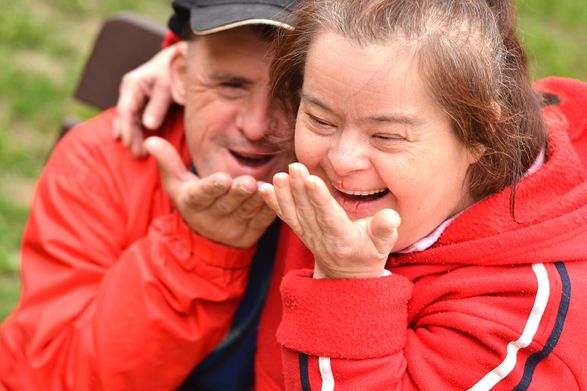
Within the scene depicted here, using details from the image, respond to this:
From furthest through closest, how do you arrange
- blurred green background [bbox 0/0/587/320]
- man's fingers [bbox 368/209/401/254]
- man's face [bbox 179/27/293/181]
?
blurred green background [bbox 0/0/587/320]
man's face [bbox 179/27/293/181]
man's fingers [bbox 368/209/401/254]

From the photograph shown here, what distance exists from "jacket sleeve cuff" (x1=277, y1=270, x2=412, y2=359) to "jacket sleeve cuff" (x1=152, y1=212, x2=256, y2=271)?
572 mm

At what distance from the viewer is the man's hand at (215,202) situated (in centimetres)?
252

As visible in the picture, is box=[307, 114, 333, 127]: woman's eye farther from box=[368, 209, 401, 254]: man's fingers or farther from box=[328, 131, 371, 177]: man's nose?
box=[368, 209, 401, 254]: man's fingers

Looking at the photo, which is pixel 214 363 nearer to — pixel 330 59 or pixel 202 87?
pixel 202 87

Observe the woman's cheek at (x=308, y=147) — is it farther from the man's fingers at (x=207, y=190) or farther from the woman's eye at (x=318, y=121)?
the man's fingers at (x=207, y=190)

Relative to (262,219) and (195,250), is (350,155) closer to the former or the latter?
(262,219)

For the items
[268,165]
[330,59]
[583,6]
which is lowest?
[583,6]

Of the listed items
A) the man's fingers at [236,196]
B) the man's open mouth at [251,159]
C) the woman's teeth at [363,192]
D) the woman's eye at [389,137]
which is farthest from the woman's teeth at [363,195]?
the man's open mouth at [251,159]

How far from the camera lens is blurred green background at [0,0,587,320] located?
187 inches

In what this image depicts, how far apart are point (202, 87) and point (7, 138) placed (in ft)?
8.74

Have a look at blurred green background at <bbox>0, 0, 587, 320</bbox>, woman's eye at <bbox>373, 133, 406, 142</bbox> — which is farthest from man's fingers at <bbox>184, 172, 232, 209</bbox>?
blurred green background at <bbox>0, 0, 587, 320</bbox>

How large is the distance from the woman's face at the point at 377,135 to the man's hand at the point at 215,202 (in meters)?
0.42

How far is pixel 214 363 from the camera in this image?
2.96 meters

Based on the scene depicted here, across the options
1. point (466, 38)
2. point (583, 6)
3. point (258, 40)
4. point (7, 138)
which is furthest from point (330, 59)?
point (583, 6)
